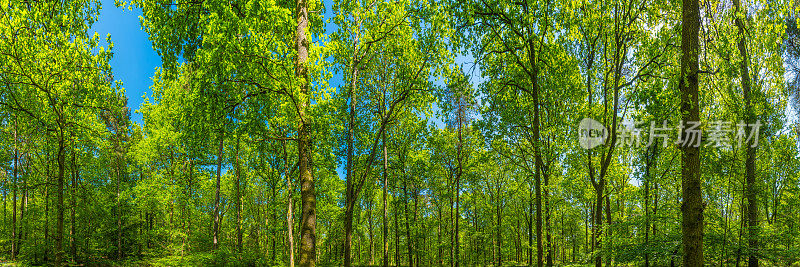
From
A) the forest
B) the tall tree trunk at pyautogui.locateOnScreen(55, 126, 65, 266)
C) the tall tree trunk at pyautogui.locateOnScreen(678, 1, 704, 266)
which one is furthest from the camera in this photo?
the tall tree trunk at pyautogui.locateOnScreen(55, 126, 65, 266)

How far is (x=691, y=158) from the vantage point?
194 inches

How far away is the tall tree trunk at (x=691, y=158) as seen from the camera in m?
4.86

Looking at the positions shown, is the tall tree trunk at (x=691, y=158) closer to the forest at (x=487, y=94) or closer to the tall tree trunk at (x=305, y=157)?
the forest at (x=487, y=94)

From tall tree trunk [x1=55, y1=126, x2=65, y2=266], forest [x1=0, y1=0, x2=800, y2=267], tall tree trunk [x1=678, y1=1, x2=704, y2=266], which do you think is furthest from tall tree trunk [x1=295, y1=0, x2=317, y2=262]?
tall tree trunk [x1=55, y1=126, x2=65, y2=266]

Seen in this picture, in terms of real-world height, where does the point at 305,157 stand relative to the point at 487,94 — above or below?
below

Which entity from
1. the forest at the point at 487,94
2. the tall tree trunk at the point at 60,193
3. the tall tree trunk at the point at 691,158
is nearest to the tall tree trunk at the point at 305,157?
the forest at the point at 487,94

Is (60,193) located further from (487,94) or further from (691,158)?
(691,158)

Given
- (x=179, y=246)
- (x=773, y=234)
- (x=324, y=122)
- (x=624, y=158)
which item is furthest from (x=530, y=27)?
(x=179, y=246)

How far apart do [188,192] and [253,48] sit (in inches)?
691

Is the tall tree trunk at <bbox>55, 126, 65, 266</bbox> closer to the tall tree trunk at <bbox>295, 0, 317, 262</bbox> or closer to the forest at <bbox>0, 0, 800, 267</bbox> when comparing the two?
the forest at <bbox>0, 0, 800, 267</bbox>

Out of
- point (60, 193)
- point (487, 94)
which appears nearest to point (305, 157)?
point (487, 94)

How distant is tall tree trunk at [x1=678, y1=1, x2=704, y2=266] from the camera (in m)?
4.86

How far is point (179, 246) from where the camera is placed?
18422mm

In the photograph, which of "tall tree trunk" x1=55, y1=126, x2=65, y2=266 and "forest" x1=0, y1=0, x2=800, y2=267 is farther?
"tall tree trunk" x1=55, y1=126, x2=65, y2=266
